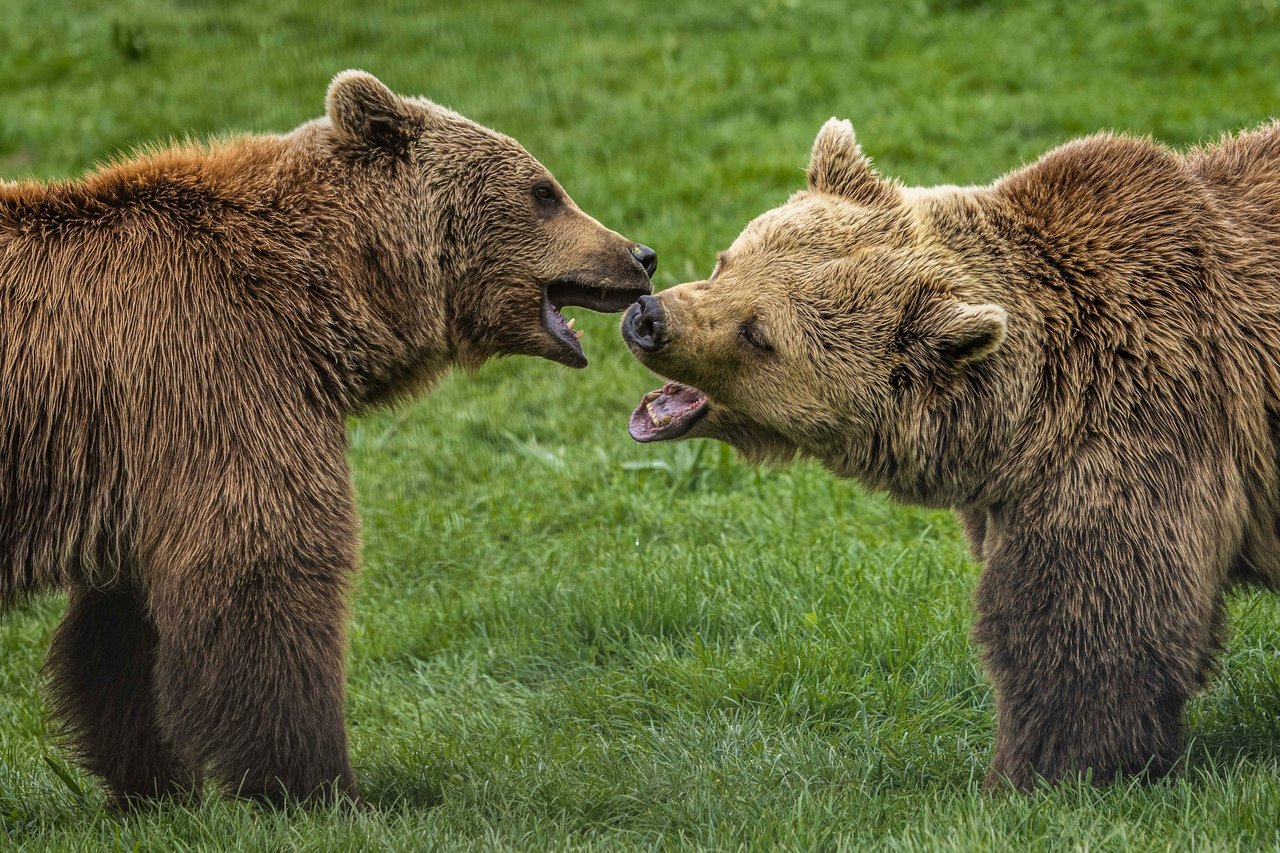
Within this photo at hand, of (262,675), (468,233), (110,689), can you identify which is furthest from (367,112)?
(110,689)

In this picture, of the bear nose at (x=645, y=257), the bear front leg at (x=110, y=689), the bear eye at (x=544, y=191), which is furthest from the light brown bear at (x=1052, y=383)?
the bear front leg at (x=110, y=689)

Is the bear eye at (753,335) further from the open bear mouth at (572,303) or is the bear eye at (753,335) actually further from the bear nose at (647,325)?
the open bear mouth at (572,303)

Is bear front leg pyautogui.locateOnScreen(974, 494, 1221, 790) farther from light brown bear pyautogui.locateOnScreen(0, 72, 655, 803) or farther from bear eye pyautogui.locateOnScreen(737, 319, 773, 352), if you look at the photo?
light brown bear pyautogui.locateOnScreen(0, 72, 655, 803)

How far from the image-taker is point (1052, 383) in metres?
4.33

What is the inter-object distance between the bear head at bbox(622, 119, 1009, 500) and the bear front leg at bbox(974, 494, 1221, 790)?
1.87 feet

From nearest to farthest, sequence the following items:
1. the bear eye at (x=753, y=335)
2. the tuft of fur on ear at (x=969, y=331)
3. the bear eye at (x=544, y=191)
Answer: the tuft of fur on ear at (x=969, y=331) < the bear eye at (x=753, y=335) < the bear eye at (x=544, y=191)

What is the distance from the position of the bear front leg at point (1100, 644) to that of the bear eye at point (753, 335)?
100 cm

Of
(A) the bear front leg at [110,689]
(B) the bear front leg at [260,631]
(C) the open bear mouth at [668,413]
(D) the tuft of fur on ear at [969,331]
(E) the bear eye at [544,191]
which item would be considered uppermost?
(E) the bear eye at [544,191]

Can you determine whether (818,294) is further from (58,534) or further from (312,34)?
(312,34)

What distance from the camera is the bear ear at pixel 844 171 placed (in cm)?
471

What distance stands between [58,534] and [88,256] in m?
0.87

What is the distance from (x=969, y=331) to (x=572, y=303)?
1.75m

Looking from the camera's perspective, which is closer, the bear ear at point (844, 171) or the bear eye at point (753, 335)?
the bear eye at point (753, 335)

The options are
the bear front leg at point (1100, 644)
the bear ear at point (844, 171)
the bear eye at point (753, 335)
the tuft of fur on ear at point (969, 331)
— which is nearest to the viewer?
the bear front leg at point (1100, 644)
